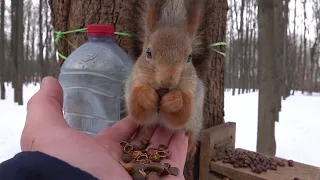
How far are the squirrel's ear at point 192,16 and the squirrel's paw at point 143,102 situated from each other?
0.98 ft

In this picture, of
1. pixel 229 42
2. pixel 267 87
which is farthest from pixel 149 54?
pixel 229 42

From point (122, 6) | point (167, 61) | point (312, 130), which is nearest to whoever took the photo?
point (167, 61)

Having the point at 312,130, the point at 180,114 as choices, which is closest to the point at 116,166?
the point at 180,114

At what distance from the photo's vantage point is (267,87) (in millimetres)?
3328

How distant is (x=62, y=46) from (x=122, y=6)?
0.34 metres

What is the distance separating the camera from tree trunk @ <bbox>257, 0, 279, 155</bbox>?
327 cm

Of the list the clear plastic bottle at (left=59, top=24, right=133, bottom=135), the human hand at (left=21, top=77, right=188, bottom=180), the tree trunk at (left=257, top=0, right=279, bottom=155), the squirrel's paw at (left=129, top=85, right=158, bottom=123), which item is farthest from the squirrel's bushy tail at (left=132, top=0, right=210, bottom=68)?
the tree trunk at (left=257, top=0, right=279, bottom=155)

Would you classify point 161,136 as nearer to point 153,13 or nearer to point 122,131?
point 122,131

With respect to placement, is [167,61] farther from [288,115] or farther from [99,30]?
[288,115]

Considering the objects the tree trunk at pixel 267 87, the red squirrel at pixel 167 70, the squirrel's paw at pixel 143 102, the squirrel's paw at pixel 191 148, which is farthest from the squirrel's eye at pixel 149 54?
the tree trunk at pixel 267 87

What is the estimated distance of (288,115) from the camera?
7289 mm

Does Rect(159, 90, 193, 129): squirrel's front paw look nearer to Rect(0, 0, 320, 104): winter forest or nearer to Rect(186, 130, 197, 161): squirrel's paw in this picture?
Rect(186, 130, 197, 161): squirrel's paw

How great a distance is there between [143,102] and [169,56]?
6.8 inches

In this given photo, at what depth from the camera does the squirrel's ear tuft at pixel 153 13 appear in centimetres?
112
